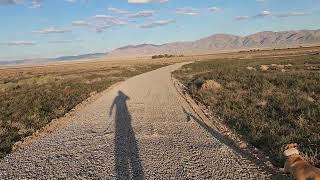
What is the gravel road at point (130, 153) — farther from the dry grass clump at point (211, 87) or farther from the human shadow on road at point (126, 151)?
the dry grass clump at point (211, 87)

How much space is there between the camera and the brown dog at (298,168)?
19.9 ft

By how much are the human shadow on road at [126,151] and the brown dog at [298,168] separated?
265 cm

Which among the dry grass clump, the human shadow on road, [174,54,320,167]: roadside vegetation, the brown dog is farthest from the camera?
the dry grass clump

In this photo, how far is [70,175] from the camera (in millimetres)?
7492

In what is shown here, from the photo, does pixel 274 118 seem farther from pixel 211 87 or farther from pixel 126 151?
pixel 211 87

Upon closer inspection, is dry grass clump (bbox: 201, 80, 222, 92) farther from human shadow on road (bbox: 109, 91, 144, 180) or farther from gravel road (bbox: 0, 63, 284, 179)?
human shadow on road (bbox: 109, 91, 144, 180)

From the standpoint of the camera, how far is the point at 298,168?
6.59 meters

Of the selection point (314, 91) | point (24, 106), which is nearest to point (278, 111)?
point (314, 91)

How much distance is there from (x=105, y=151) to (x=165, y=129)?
306 centimetres

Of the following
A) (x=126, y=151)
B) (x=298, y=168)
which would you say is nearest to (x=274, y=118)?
(x=126, y=151)

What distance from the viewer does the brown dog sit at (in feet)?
19.9

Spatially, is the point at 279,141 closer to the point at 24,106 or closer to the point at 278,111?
the point at 278,111

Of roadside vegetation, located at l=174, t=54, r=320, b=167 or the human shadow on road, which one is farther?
roadside vegetation, located at l=174, t=54, r=320, b=167

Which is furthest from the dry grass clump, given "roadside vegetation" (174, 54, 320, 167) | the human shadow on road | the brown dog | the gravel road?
the brown dog
